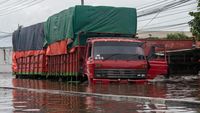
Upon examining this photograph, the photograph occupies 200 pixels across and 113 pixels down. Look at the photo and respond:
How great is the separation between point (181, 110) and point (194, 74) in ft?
92.2

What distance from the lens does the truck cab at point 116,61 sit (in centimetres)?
2233

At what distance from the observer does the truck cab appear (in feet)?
73.3

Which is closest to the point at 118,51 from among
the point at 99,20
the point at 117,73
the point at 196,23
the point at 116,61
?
the point at 116,61

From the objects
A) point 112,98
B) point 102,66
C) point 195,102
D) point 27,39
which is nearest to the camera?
point 195,102

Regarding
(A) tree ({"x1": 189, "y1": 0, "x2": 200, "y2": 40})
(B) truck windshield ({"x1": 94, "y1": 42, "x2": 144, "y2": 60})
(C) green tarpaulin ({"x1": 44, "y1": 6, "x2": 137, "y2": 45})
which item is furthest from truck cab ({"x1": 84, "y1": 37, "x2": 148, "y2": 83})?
(A) tree ({"x1": 189, "y1": 0, "x2": 200, "y2": 40})

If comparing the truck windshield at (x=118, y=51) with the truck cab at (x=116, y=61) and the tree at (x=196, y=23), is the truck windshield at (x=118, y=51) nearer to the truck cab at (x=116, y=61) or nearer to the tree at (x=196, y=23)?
the truck cab at (x=116, y=61)

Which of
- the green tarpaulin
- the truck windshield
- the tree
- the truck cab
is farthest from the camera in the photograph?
the tree

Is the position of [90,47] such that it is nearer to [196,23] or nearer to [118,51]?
[118,51]

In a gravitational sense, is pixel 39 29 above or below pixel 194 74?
above

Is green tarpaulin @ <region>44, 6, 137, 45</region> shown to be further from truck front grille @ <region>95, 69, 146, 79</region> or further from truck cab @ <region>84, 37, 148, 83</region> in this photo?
truck front grille @ <region>95, 69, 146, 79</region>

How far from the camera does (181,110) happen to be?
475 inches

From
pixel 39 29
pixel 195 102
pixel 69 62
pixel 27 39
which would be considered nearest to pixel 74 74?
pixel 69 62

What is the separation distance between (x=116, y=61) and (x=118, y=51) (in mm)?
550

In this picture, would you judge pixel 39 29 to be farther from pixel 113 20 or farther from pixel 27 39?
pixel 113 20
